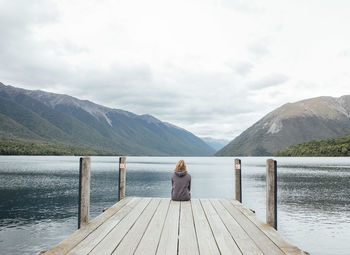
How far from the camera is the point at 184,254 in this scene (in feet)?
19.2

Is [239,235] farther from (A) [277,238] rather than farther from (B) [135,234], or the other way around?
(B) [135,234]

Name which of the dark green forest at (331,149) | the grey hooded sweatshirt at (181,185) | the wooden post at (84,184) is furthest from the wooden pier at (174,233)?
the dark green forest at (331,149)

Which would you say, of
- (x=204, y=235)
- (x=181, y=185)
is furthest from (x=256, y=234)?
(x=181, y=185)

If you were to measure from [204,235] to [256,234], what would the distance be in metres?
1.29

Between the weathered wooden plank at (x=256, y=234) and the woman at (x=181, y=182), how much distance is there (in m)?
1.97

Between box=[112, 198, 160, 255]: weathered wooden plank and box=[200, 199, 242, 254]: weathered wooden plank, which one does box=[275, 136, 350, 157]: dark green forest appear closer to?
box=[200, 199, 242, 254]: weathered wooden plank

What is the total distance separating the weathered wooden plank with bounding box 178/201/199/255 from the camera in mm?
6109

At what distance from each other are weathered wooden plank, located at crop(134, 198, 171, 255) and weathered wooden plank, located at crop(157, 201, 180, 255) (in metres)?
0.10

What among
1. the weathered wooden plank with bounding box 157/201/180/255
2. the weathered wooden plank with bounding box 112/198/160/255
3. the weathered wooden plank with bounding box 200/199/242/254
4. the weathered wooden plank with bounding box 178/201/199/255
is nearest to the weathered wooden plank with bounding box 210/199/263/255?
the weathered wooden plank with bounding box 200/199/242/254

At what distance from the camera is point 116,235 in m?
7.14

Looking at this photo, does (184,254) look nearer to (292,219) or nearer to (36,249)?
(36,249)

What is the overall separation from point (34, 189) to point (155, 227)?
37.0 meters

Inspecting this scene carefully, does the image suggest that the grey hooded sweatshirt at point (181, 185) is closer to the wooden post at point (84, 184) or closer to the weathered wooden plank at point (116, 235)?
the weathered wooden plank at point (116, 235)

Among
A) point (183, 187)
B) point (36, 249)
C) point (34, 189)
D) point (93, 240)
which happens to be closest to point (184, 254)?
point (93, 240)
